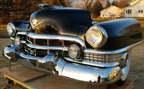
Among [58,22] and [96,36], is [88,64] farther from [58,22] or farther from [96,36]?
[58,22]

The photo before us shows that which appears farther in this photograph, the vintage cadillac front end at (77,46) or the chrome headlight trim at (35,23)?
the chrome headlight trim at (35,23)

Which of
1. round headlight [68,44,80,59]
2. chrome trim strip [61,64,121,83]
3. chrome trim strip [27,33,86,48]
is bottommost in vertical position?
chrome trim strip [61,64,121,83]

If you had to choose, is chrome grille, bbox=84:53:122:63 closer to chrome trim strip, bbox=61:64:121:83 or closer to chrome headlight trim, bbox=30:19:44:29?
chrome trim strip, bbox=61:64:121:83

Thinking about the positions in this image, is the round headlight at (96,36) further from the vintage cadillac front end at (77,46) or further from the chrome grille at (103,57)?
the chrome grille at (103,57)

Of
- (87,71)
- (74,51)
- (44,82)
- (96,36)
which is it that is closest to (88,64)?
(87,71)

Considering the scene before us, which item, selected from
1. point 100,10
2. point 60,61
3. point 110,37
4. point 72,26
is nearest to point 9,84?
point 60,61

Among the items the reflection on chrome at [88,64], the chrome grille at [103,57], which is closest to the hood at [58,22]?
the reflection on chrome at [88,64]

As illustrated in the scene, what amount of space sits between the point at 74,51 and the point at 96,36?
33cm

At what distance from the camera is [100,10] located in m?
45.3

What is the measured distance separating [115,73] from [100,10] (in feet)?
150

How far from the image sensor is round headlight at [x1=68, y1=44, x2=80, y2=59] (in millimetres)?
1756

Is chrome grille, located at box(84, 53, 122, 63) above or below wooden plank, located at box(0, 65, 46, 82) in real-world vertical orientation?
above

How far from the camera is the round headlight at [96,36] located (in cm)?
161

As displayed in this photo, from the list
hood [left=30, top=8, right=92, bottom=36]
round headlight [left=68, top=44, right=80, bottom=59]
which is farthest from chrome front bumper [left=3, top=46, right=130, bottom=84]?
hood [left=30, top=8, right=92, bottom=36]
